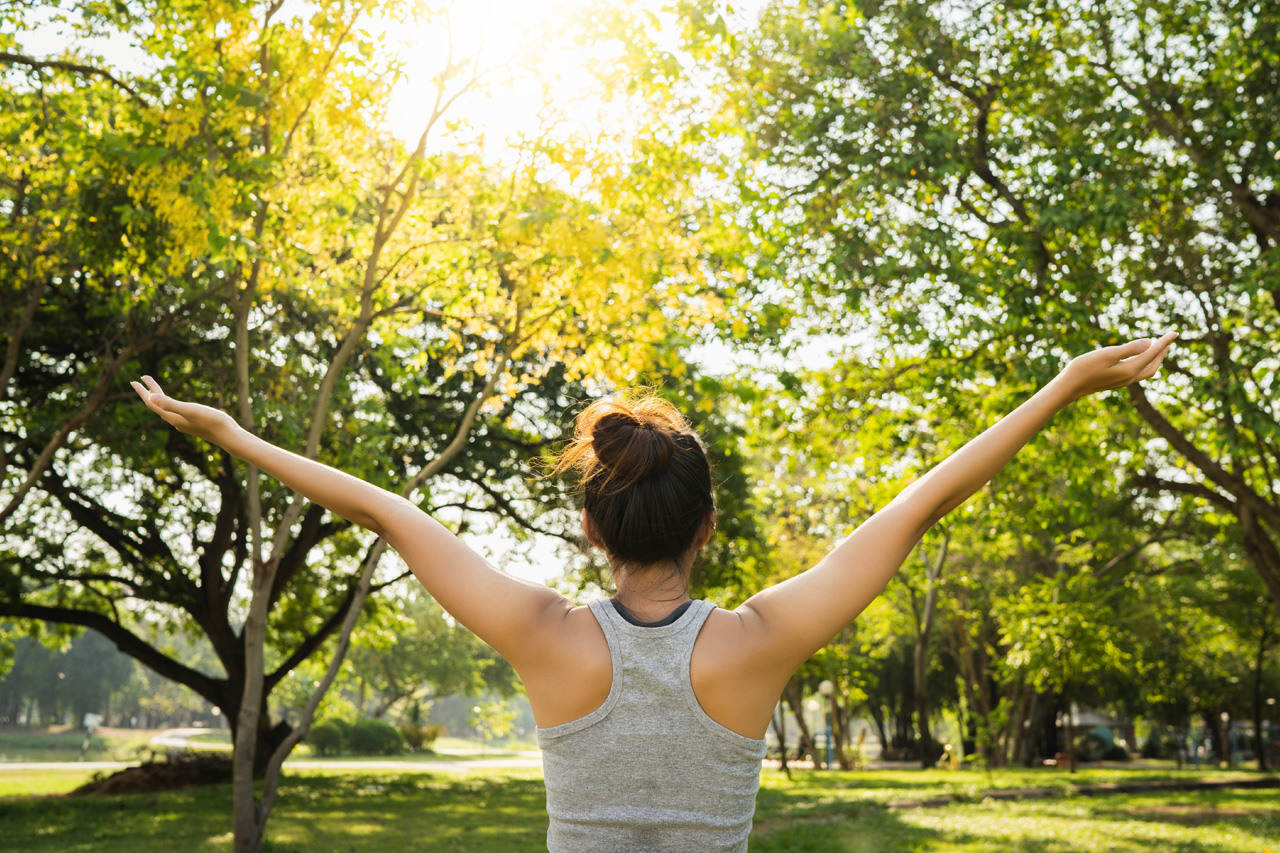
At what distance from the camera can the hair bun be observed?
174 cm

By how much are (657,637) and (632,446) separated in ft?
1.14

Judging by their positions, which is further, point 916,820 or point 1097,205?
point 916,820

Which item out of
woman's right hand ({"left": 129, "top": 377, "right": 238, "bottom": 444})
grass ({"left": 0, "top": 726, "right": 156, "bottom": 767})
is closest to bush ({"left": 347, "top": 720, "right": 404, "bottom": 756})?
grass ({"left": 0, "top": 726, "right": 156, "bottom": 767})

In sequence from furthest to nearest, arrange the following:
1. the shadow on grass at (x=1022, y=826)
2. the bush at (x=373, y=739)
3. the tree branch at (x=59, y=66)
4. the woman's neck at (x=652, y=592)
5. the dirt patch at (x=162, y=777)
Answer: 1. the bush at (x=373, y=739)
2. the dirt patch at (x=162, y=777)
3. the shadow on grass at (x=1022, y=826)
4. the tree branch at (x=59, y=66)
5. the woman's neck at (x=652, y=592)

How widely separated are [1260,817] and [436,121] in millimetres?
15373

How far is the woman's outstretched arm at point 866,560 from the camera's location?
1595 millimetres

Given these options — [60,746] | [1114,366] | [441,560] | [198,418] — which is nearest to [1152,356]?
[1114,366]

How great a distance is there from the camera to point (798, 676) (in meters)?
26.9

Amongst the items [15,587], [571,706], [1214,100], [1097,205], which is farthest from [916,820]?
[15,587]

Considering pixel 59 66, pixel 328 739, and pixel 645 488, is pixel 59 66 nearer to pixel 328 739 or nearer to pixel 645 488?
pixel 645 488

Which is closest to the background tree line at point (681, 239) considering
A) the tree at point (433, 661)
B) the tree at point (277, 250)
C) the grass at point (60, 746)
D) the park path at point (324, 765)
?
the tree at point (277, 250)

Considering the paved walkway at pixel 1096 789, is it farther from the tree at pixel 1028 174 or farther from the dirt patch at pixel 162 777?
the dirt patch at pixel 162 777

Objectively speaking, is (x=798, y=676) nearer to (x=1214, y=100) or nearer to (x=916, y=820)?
(x=916, y=820)

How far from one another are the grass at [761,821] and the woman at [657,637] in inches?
410
